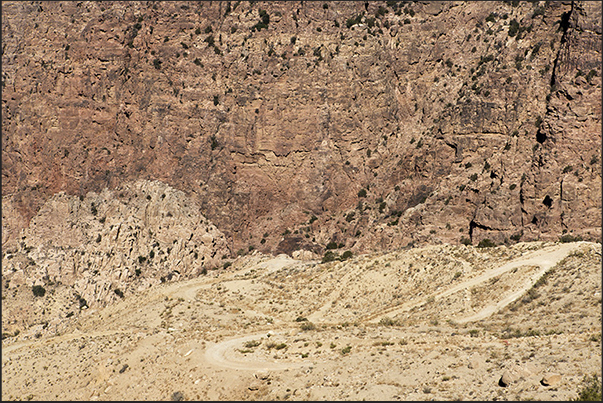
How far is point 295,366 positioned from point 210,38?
55.1 metres

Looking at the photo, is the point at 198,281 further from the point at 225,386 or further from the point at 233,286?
the point at 225,386

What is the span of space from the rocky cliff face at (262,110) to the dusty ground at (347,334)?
9.03 m

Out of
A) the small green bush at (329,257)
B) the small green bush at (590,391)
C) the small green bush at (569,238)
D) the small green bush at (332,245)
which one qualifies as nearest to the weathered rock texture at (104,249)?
the small green bush at (332,245)

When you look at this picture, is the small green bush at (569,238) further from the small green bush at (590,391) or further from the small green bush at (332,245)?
the small green bush at (590,391)

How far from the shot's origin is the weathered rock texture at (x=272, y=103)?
81.7 metres

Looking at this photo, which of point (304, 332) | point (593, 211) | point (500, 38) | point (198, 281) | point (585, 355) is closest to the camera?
point (585, 355)

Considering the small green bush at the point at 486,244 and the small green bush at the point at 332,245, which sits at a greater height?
the small green bush at the point at 486,244

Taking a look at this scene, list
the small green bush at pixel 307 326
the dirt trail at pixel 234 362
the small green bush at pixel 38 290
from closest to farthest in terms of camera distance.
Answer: the dirt trail at pixel 234 362 → the small green bush at pixel 307 326 → the small green bush at pixel 38 290

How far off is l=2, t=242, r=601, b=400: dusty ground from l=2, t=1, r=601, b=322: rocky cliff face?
9.03m

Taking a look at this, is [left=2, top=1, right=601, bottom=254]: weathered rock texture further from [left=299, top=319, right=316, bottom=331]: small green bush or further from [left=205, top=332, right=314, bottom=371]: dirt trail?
[left=205, top=332, right=314, bottom=371]: dirt trail

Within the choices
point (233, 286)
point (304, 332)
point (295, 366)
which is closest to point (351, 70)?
point (233, 286)

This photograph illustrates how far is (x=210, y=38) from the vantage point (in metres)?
89.5

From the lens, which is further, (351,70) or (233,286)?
(351,70)

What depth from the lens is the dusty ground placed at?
134 feet
